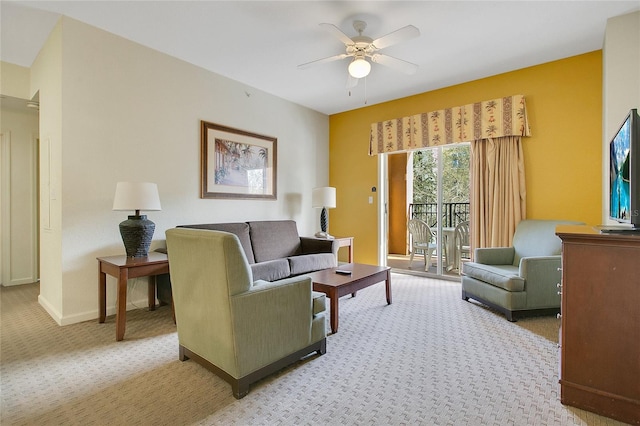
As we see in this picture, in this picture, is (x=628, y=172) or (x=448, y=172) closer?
(x=628, y=172)

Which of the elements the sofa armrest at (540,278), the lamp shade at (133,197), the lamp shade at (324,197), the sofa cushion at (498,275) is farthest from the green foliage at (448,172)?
the lamp shade at (133,197)

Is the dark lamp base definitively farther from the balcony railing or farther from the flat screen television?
the balcony railing

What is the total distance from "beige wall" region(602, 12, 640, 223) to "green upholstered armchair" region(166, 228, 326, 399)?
10.4 feet

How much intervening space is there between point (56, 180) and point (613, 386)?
421 centimetres

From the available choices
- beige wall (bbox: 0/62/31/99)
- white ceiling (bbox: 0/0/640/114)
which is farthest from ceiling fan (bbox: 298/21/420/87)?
beige wall (bbox: 0/62/31/99)

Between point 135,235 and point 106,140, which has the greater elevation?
point 106,140

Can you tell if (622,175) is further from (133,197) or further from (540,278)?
(133,197)

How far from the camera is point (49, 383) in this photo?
188 cm

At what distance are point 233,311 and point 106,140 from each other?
→ 95.5 inches

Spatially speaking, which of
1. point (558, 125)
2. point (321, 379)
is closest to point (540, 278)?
point (558, 125)

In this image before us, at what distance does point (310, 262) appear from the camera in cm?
384

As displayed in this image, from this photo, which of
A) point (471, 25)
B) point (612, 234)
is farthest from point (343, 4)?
point (612, 234)

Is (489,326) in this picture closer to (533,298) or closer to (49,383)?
(533,298)

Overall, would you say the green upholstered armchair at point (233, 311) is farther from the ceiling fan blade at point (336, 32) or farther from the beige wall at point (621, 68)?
the beige wall at point (621, 68)
